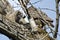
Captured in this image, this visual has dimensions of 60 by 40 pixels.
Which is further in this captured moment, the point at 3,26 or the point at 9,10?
the point at 9,10

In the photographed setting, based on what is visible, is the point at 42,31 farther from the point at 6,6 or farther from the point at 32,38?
the point at 6,6

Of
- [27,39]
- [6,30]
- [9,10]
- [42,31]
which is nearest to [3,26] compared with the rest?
[6,30]

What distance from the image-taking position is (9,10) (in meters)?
2.63

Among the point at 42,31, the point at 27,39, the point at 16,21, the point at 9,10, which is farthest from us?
the point at 9,10

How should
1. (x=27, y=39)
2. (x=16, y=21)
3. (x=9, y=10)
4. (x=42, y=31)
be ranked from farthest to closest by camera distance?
(x=9, y=10) < (x=16, y=21) < (x=42, y=31) < (x=27, y=39)

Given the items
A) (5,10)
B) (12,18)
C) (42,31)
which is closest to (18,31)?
(42,31)

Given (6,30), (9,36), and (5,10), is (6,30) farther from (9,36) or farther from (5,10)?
(5,10)

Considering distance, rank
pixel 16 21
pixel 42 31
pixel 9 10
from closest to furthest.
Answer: pixel 42 31, pixel 16 21, pixel 9 10

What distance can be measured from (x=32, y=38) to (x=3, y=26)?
0.83 ft

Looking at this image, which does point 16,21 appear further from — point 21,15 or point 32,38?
point 32,38

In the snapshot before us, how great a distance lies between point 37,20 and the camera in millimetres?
2312

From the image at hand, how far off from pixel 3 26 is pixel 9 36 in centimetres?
10

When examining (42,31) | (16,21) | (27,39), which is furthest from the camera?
(16,21)

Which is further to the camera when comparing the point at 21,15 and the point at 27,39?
the point at 21,15
